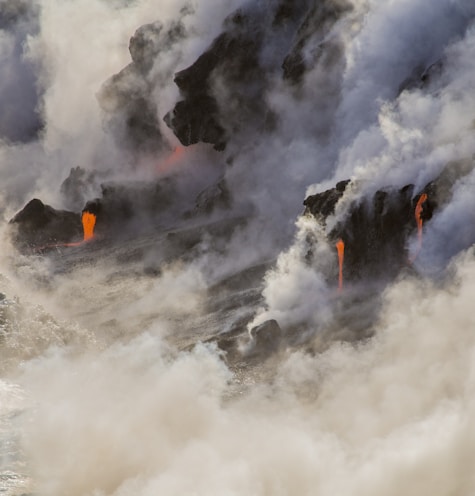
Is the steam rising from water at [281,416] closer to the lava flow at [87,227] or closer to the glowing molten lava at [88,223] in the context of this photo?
the lava flow at [87,227]

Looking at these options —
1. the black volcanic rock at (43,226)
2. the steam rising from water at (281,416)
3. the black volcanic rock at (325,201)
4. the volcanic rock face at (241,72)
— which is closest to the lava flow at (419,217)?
the steam rising from water at (281,416)

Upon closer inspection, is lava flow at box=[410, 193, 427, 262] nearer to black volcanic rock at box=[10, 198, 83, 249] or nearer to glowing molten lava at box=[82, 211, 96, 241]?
glowing molten lava at box=[82, 211, 96, 241]

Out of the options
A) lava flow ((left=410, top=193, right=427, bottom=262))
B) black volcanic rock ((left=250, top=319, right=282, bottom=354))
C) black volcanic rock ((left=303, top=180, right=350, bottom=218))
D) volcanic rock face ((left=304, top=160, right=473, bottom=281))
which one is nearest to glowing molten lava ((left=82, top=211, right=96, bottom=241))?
black volcanic rock ((left=303, top=180, right=350, bottom=218))

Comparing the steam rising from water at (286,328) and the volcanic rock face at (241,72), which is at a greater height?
the volcanic rock face at (241,72)

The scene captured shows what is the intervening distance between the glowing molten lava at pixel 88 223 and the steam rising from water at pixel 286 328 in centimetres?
335

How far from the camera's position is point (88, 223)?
65.4 metres

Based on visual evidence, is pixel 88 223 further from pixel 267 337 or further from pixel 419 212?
pixel 419 212

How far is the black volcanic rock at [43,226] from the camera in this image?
64562 millimetres

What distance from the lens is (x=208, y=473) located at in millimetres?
32031

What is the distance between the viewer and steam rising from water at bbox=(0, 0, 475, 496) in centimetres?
3272

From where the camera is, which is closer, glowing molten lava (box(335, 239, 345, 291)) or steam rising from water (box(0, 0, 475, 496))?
steam rising from water (box(0, 0, 475, 496))

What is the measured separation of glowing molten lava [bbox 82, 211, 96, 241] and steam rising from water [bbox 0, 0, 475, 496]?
3352mm

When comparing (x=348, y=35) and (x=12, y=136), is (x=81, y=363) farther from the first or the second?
(x=12, y=136)

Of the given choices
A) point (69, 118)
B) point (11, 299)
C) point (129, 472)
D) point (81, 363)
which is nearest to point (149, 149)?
point (69, 118)
